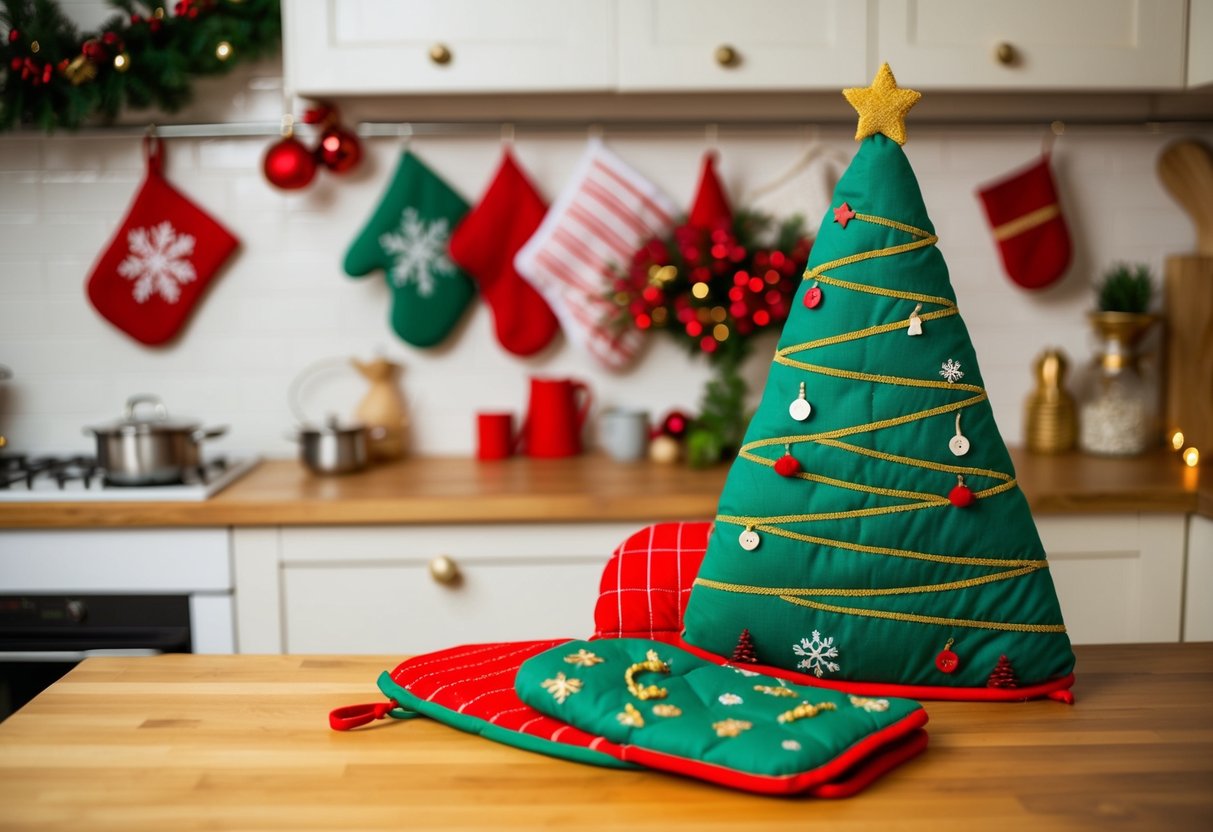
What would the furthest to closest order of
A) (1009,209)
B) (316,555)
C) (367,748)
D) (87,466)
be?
(1009,209)
(87,466)
(316,555)
(367,748)

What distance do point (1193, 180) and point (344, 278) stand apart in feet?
6.55

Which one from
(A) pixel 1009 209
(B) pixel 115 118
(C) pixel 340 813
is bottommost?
(C) pixel 340 813

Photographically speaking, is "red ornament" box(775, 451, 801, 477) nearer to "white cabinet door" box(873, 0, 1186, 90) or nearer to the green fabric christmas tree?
the green fabric christmas tree

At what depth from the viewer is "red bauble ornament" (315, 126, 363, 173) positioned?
250cm

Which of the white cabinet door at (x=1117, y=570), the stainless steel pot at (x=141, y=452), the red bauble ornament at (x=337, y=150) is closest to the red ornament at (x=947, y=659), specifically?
the white cabinet door at (x=1117, y=570)

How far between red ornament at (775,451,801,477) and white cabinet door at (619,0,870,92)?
1364mm

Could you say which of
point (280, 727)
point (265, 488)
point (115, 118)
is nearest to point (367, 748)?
point (280, 727)

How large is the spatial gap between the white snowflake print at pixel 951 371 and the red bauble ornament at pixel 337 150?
1.79 metres

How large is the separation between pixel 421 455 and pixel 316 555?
1.85ft

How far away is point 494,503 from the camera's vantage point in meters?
2.15

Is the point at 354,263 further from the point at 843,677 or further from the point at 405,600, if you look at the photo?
the point at 843,677

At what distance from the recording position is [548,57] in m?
2.25

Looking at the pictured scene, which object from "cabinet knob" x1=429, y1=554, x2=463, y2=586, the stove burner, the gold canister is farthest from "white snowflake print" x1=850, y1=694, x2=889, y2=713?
the gold canister

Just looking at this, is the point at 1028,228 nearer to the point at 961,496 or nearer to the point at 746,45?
the point at 746,45
